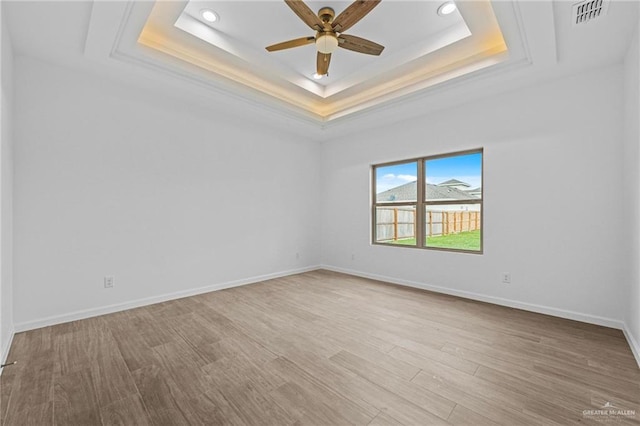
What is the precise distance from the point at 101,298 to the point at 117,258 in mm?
474

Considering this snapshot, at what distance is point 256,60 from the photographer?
3438mm

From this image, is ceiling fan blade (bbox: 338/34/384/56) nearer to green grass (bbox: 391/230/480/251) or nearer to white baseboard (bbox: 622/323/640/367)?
green grass (bbox: 391/230/480/251)

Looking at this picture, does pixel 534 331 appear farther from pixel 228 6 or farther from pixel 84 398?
pixel 228 6

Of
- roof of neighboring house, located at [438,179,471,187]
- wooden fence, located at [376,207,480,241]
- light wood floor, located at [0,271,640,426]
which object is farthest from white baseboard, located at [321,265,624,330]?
roof of neighboring house, located at [438,179,471,187]

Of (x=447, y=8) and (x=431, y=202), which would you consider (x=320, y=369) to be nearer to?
(x=431, y=202)

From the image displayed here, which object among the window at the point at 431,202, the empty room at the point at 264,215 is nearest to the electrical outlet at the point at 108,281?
the empty room at the point at 264,215

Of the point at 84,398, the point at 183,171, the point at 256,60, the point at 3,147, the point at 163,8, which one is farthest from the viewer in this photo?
the point at 183,171

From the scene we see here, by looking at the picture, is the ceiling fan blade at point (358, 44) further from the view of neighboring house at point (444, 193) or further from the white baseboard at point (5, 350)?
the white baseboard at point (5, 350)

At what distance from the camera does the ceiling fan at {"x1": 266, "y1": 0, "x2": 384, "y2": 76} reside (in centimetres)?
217

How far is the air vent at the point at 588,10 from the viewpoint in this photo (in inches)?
79.3

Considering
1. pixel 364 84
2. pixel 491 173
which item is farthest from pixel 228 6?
pixel 491 173

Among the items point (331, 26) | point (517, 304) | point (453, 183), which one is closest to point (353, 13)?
point (331, 26)

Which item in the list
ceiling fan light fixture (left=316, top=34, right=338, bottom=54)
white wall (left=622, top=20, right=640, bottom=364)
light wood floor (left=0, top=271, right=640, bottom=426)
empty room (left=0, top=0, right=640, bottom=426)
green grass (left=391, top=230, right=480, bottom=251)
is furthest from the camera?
green grass (left=391, top=230, right=480, bottom=251)

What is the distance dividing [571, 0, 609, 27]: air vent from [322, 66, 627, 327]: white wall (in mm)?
1062
